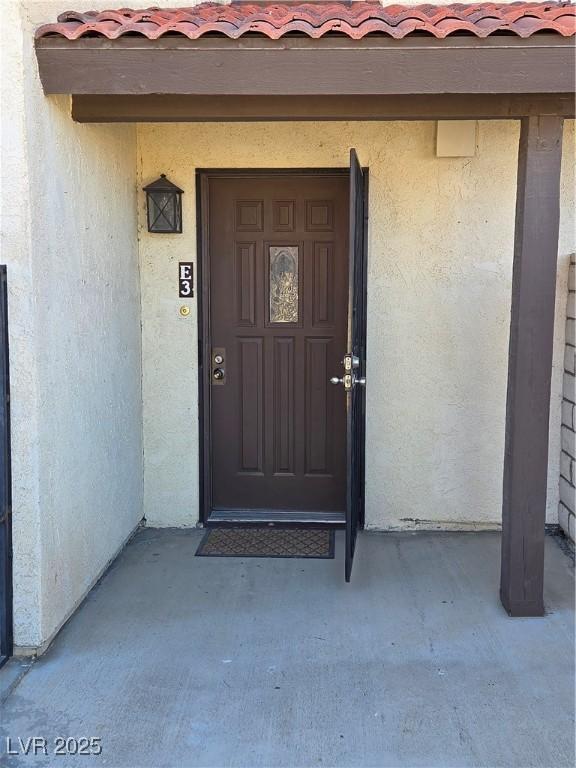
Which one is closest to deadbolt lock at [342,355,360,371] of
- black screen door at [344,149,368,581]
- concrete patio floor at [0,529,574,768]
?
black screen door at [344,149,368,581]

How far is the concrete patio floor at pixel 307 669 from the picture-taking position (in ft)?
9.26

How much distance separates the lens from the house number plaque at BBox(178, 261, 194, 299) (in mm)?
5008

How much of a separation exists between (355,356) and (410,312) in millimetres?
864

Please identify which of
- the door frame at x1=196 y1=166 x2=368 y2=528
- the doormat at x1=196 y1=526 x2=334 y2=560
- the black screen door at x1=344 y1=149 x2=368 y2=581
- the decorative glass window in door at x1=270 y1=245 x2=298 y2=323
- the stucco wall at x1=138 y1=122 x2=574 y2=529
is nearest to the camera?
the black screen door at x1=344 y1=149 x2=368 y2=581

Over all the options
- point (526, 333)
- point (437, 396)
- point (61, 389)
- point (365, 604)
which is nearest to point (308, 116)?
point (526, 333)

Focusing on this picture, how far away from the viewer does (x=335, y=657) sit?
3455 mm

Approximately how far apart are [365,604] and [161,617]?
1086 millimetres

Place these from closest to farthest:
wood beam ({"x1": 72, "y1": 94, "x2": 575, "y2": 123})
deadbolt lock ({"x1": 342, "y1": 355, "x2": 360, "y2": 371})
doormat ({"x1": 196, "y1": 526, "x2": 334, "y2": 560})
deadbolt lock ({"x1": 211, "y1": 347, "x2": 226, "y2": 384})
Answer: wood beam ({"x1": 72, "y1": 94, "x2": 575, "y2": 123}) < deadbolt lock ({"x1": 342, "y1": 355, "x2": 360, "y2": 371}) < doormat ({"x1": 196, "y1": 526, "x2": 334, "y2": 560}) < deadbolt lock ({"x1": 211, "y1": 347, "x2": 226, "y2": 384})

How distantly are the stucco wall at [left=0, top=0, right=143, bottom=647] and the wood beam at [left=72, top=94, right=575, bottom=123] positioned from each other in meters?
0.38

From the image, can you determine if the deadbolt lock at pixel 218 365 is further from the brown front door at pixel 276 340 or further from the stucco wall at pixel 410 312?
the stucco wall at pixel 410 312

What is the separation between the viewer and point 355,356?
14.0 feet

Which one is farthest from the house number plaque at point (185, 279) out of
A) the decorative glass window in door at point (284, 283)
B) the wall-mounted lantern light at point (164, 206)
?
the decorative glass window in door at point (284, 283)

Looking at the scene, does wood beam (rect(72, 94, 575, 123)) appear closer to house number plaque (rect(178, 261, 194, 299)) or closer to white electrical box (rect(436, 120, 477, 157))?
white electrical box (rect(436, 120, 477, 157))

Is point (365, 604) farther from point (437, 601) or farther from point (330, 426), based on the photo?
point (330, 426)
